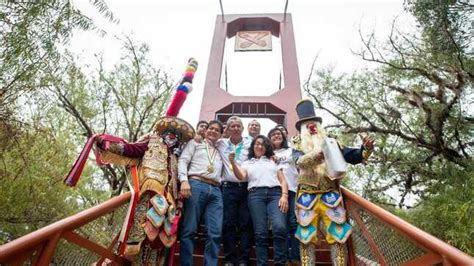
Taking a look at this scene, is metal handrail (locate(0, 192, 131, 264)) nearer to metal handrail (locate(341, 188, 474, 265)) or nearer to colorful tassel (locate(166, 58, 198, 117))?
colorful tassel (locate(166, 58, 198, 117))

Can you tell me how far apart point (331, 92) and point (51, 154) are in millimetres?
6173

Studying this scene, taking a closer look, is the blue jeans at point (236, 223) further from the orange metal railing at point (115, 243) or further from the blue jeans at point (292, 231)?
the orange metal railing at point (115, 243)

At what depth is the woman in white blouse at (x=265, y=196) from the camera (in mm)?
2674

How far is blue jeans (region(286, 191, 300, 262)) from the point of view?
2903 mm

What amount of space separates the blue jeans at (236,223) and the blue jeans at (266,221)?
0.25m

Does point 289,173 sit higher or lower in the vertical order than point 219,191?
higher

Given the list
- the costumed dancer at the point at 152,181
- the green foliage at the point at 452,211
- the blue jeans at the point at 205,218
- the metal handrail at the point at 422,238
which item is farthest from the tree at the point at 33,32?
the green foliage at the point at 452,211

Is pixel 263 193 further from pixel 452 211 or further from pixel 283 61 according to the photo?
pixel 283 61

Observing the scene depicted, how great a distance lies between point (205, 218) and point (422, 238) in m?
1.57

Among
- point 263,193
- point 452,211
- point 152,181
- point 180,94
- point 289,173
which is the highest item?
point 452,211

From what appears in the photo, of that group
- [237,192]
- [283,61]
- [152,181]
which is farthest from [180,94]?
[283,61]

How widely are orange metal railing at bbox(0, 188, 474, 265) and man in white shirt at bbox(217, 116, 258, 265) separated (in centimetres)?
86

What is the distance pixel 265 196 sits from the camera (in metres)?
2.89

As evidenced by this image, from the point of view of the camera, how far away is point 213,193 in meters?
2.85
